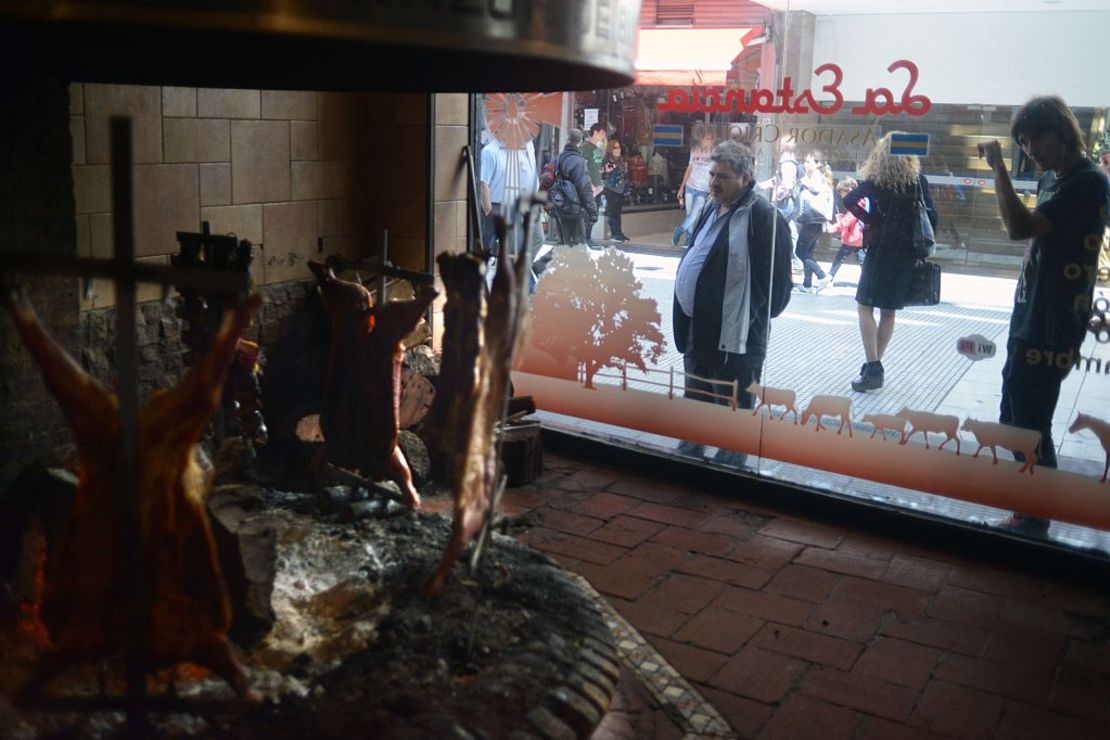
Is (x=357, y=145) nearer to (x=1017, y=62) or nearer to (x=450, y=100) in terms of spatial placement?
(x=450, y=100)

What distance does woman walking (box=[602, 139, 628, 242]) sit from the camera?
5.27 m

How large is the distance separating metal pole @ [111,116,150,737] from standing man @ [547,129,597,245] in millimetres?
3634

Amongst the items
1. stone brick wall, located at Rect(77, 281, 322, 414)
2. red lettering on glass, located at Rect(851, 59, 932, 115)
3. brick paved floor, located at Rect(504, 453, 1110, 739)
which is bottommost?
brick paved floor, located at Rect(504, 453, 1110, 739)

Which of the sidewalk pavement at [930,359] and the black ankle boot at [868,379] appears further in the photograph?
the black ankle boot at [868,379]

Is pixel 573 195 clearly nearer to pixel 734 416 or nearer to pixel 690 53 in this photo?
pixel 690 53

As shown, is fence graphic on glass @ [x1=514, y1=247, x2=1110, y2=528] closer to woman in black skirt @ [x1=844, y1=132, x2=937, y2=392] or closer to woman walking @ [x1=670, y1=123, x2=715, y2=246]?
woman in black skirt @ [x1=844, y1=132, x2=937, y2=392]

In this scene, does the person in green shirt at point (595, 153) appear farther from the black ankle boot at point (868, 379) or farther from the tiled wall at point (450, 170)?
the black ankle boot at point (868, 379)

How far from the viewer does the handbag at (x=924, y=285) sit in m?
4.55

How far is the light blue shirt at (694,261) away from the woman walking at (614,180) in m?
0.39

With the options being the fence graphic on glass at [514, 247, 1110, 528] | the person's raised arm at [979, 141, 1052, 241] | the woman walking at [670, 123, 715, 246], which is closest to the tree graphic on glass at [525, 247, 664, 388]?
the fence graphic on glass at [514, 247, 1110, 528]

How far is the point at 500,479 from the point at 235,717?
0.84 metres

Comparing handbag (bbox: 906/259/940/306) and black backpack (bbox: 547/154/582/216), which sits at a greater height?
black backpack (bbox: 547/154/582/216)

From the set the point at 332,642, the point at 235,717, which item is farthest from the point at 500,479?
the point at 235,717

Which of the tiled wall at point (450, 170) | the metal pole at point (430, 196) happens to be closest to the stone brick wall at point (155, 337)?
the metal pole at point (430, 196)
